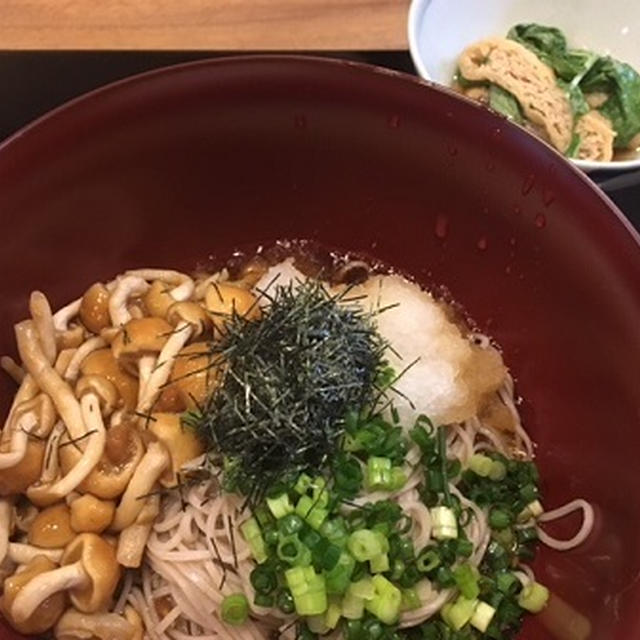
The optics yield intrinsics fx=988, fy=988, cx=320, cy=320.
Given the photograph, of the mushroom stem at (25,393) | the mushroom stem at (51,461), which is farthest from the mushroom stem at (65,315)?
the mushroom stem at (51,461)

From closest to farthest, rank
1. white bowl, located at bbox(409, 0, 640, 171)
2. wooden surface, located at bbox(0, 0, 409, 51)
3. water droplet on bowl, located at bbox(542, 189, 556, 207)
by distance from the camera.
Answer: water droplet on bowl, located at bbox(542, 189, 556, 207) < wooden surface, located at bbox(0, 0, 409, 51) < white bowl, located at bbox(409, 0, 640, 171)

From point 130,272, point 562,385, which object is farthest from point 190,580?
point 562,385

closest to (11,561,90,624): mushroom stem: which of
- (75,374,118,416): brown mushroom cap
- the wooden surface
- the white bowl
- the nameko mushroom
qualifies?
the nameko mushroom

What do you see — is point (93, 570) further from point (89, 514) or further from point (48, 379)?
point (48, 379)

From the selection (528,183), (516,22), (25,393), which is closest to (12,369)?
(25,393)

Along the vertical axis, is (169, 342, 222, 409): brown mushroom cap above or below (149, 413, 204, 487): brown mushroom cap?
above

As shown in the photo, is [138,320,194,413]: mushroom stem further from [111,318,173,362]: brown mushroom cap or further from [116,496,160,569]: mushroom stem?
[116,496,160,569]: mushroom stem

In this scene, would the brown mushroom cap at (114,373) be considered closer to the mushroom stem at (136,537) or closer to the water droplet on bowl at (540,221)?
the mushroom stem at (136,537)
